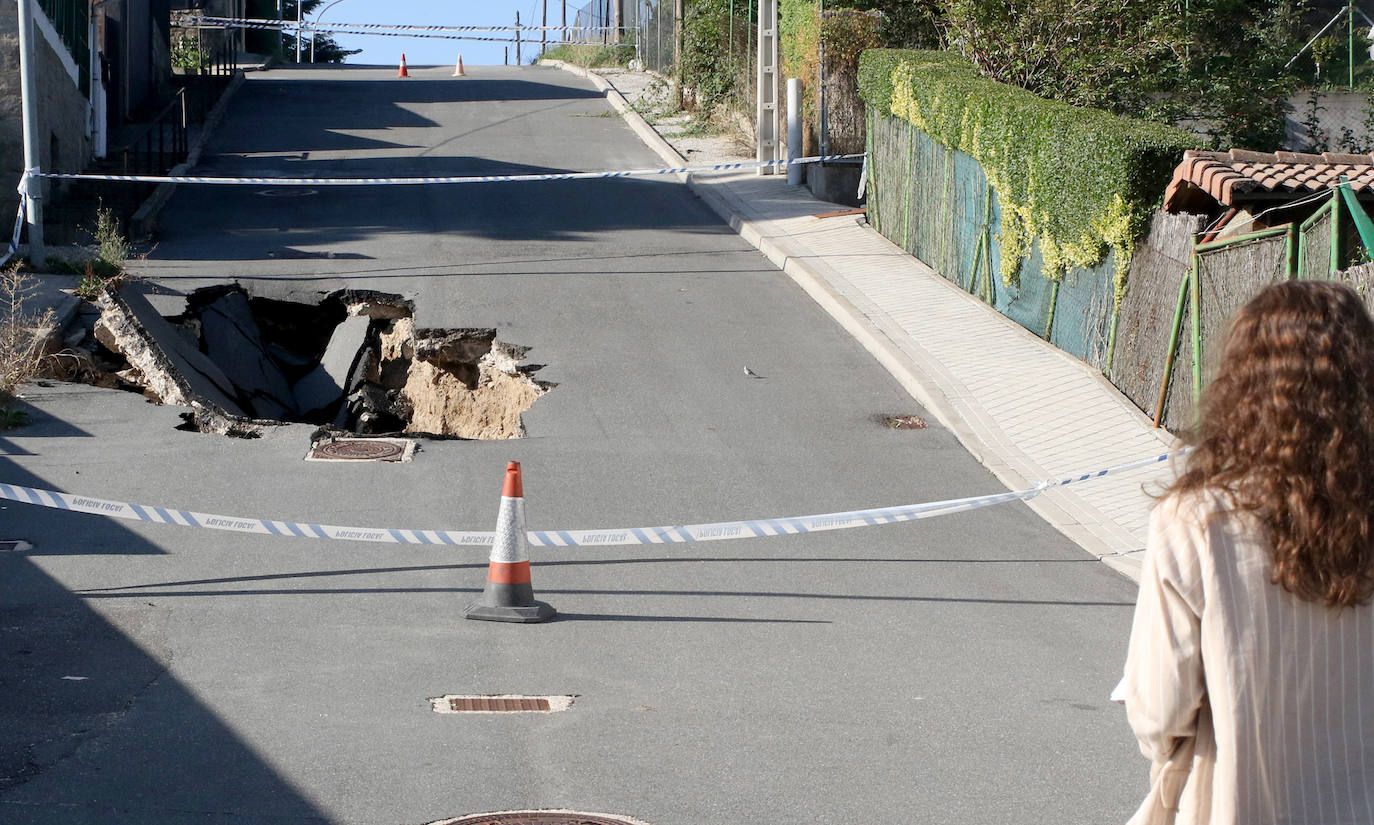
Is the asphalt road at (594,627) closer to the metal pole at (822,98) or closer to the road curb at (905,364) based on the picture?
the road curb at (905,364)

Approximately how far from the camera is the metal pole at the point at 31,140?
48.4 feet

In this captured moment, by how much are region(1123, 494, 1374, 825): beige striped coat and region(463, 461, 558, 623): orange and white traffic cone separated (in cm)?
467

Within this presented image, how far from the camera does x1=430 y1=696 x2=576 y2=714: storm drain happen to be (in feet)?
19.3

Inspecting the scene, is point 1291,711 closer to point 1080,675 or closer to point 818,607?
point 1080,675

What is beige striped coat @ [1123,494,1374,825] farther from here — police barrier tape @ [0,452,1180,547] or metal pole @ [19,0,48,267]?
metal pole @ [19,0,48,267]

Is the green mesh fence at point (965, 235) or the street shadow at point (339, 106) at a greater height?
the street shadow at point (339, 106)

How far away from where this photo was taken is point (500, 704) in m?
5.97

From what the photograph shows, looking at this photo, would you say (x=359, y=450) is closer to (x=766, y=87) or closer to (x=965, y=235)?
(x=965, y=235)

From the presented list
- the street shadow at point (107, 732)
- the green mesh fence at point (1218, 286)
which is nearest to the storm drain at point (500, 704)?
the street shadow at point (107, 732)

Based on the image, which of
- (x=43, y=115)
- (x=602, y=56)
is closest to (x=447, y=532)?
(x=43, y=115)

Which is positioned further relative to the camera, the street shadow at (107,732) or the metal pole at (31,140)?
the metal pole at (31,140)

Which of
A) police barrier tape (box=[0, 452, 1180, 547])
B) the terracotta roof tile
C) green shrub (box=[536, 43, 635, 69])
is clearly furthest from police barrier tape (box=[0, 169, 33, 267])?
green shrub (box=[536, 43, 635, 69])

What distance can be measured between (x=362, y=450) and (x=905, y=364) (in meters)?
5.36

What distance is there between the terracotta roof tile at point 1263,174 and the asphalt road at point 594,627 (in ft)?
9.22
